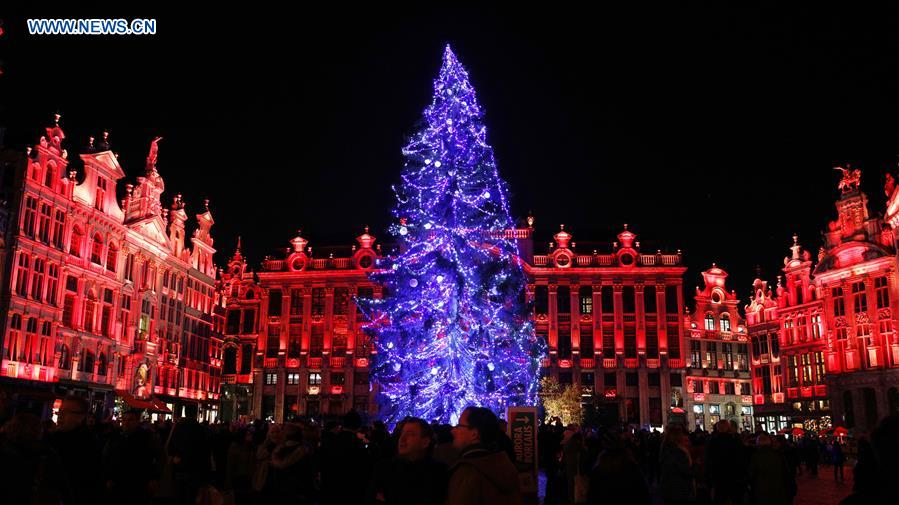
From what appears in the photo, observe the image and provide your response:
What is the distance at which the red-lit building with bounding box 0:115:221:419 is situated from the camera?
39.5 meters

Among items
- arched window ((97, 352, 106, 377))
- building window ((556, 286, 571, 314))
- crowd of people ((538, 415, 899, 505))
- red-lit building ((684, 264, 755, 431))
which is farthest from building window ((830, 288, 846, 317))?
arched window ((97, 352, 106, 377))

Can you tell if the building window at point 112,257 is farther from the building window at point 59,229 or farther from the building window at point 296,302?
the building window at point 296,302

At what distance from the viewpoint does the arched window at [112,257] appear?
158 feet

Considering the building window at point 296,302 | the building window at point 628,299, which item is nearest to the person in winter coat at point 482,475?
the building window at point 628,299

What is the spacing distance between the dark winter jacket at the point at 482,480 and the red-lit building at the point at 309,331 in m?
64.6

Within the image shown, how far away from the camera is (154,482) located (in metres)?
9.35

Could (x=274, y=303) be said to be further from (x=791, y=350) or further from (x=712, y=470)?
(x=712, y=470)

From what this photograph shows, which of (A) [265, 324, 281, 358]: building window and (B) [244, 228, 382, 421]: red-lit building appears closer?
(B) [244, 228, 382, 421]: red-lit building

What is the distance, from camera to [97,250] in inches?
1844

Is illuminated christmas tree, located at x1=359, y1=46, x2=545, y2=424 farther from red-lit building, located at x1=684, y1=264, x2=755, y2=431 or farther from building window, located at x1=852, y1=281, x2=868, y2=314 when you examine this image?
red-lit building, located at x1=684, y1=264, x2=755, y2=431

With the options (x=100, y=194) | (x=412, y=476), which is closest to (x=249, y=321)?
(x=100, y=194)

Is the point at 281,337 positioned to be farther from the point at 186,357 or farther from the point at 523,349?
the point at 523,349

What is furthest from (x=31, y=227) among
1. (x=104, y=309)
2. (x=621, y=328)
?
(x=621, y=328)

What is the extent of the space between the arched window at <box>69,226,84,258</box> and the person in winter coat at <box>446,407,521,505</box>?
146 ft
